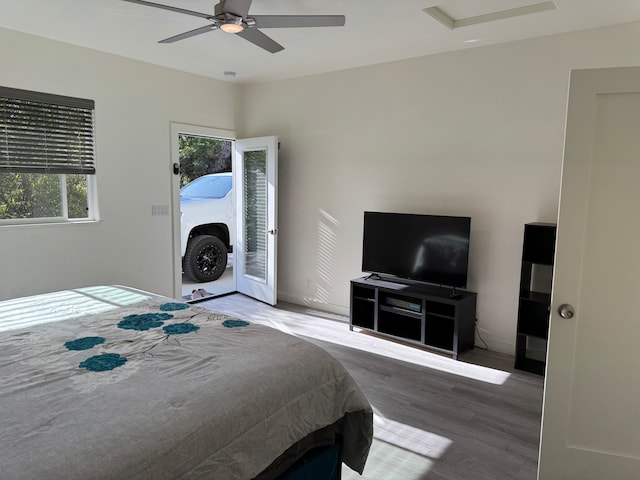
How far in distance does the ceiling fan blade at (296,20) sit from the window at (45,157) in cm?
222

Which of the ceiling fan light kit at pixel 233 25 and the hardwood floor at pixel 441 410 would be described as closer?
the hardwood floor at pixel 441 410

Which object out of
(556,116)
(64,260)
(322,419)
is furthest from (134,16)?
(556,116)

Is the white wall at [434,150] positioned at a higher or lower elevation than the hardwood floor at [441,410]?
higher

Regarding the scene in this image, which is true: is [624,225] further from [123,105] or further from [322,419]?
[123,105]

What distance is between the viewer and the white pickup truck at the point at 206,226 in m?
5.96

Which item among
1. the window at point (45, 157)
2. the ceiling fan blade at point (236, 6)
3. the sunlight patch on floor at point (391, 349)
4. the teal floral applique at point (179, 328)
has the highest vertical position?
the ceiling fan blade at point (236, 6)

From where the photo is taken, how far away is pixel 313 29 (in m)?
3.29

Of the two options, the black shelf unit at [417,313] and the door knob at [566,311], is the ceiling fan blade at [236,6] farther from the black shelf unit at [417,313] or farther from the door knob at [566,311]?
the black shelf unit at [417,313]

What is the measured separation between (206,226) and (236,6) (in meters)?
4.24

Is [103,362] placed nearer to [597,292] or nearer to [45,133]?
[597,292]

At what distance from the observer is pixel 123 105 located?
4141 mm

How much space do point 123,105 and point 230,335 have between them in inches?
122

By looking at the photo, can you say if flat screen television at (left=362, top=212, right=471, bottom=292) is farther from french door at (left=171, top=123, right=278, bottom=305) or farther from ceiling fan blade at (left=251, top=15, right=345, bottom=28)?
ceiling fan blade at (left=251, top=15, right=345, bottom=28)

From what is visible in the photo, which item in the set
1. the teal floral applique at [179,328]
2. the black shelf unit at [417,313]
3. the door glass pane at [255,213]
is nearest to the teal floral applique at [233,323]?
the teal floral applique at [179,328]
